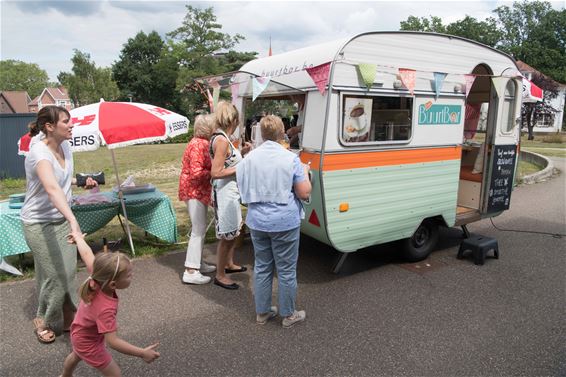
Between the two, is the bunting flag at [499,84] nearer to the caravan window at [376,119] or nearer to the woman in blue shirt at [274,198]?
the caravan window at [376,119]

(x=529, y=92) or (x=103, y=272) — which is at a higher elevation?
(x=529, y=92)

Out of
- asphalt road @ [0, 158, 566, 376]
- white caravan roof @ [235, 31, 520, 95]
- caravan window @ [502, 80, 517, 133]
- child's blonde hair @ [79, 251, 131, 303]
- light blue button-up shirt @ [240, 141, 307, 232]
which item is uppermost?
white caravan roof @ [235, 31, 520, 95]

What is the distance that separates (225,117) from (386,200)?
76.6 inches

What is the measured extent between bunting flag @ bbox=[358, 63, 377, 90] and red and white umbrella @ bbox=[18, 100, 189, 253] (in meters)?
2.26

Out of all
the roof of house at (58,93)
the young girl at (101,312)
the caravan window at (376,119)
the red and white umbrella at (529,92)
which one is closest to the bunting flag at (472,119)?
the red and white umbrella at (529,92)

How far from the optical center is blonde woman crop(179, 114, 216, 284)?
14.1 feet

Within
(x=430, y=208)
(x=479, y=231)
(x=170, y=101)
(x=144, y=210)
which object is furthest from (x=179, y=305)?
(x=170, y=101)

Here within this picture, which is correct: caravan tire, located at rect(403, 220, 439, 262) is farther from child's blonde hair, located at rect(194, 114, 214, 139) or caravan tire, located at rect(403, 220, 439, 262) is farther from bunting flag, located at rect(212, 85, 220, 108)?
bunting flag, located at rect(212, 85, 220, 108)

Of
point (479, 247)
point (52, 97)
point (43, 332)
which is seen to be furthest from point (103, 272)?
point (52, 97)

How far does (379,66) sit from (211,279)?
2851 mm

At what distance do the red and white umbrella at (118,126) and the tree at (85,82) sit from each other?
39259 mm

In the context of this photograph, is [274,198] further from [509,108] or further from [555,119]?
[555,119]

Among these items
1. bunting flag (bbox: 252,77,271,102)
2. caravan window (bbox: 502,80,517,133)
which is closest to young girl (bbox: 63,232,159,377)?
bunting flag (bbox: 252,77,271,102)

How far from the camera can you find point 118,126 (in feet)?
14.8
